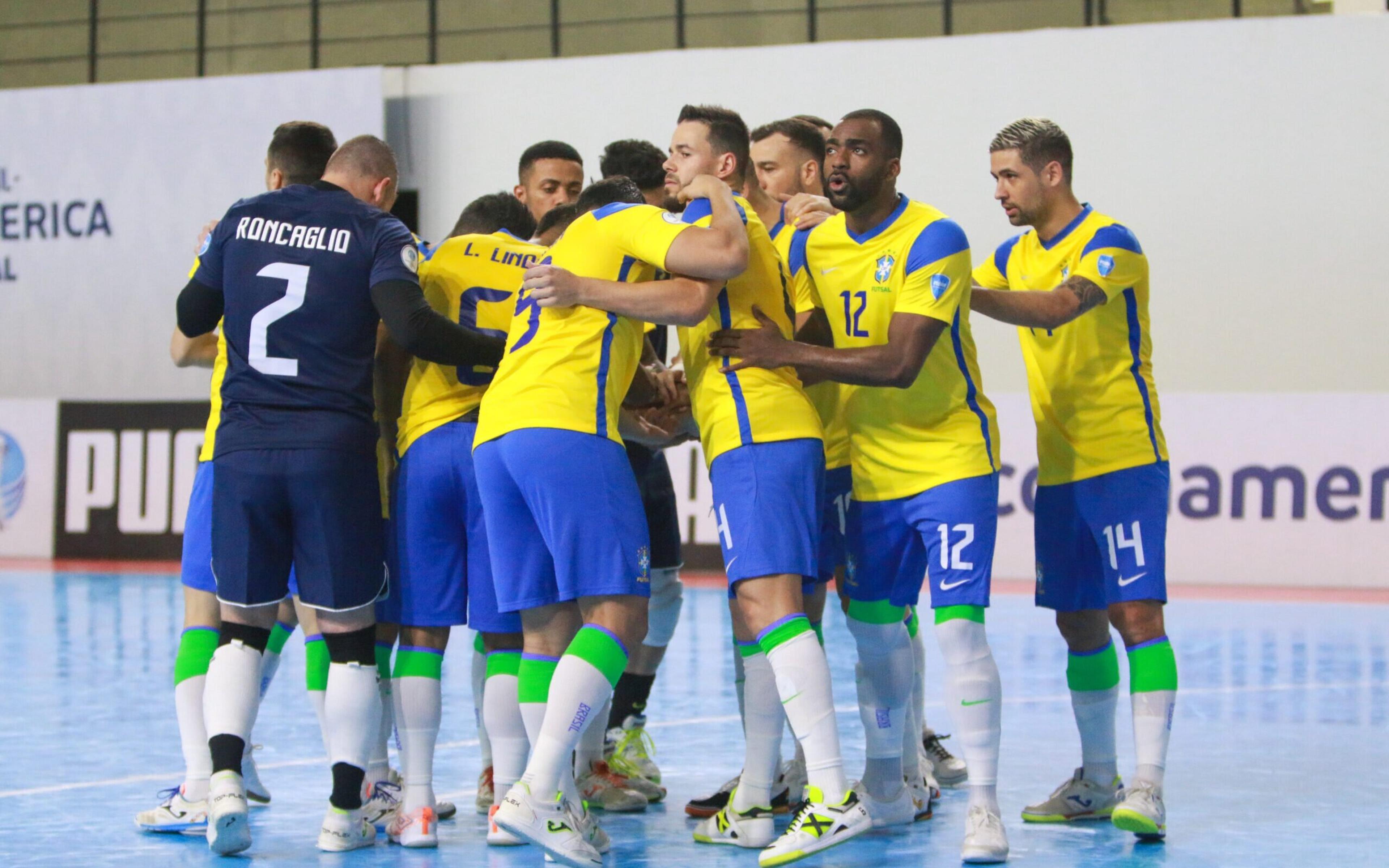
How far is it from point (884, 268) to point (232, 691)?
2403 mm

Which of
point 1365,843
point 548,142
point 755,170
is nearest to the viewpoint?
point 1365,843

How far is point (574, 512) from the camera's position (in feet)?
14.5

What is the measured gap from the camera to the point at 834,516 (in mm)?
5168

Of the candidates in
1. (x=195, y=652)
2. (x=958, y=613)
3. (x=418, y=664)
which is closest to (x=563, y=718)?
(x=418, y=664)

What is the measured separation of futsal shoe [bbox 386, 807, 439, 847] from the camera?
472cm

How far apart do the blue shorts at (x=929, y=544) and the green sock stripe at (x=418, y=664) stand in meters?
1.35

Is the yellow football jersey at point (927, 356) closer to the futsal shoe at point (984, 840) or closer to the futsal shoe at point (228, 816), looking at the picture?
the futsal shoe at point (984, 840)

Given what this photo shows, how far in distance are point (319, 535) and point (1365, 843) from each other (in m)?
3.37

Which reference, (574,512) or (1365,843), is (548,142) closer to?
(574,512)

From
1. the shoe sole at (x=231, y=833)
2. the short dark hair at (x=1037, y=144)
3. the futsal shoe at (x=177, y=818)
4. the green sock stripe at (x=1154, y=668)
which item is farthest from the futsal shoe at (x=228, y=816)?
the short dark hair at (x=1037, y=144)

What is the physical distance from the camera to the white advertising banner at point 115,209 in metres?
16.8

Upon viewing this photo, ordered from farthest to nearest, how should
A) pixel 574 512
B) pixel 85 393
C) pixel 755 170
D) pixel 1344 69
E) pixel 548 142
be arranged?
pixel 85 393, pixel 1344 69, pixel 548 142, pixel 755 170, pixel 574 512

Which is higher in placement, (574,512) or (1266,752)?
(574,512)

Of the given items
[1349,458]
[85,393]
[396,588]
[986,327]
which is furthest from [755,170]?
[85,393]
